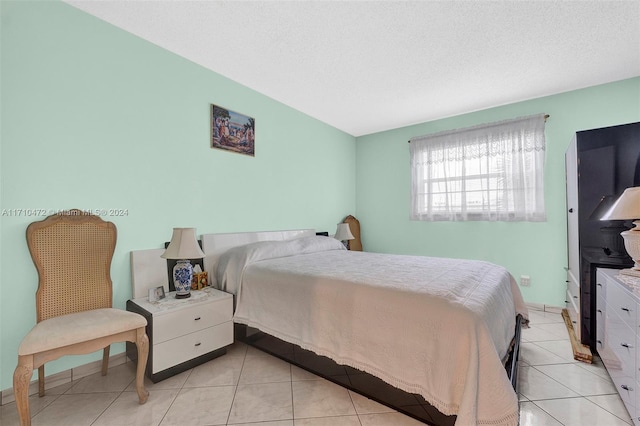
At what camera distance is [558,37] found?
2.16 metres

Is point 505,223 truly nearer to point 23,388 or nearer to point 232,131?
point 232,131

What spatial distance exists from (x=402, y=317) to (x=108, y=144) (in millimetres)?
2425

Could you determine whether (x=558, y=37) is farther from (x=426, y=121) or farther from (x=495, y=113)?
(x=426, y=121)

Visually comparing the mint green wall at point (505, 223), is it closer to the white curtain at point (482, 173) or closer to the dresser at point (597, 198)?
the white curtain at point (482, 173)

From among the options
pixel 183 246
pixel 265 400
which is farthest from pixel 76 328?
pixel 265 400

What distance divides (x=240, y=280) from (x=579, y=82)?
13.4 ft

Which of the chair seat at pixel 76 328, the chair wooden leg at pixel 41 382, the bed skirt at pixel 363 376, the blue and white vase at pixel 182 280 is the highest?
the blue and white vase at pixel 182 280

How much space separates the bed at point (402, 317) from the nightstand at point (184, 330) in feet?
0.54

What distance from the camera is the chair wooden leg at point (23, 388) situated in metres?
1.29

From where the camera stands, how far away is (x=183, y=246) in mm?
2061

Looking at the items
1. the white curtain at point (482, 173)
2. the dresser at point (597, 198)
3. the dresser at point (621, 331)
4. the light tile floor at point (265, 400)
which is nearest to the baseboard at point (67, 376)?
the light tile floor at point (265, 400)

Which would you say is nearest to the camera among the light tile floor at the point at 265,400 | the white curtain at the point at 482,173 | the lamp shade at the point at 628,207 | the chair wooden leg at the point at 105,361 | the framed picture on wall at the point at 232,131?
the light tile floor at the point at 265,400

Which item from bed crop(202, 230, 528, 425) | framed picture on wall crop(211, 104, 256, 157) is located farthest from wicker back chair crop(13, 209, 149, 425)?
framed picture on wall crop(211, 104, 256, 157)

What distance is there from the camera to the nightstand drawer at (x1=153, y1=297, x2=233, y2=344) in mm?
1841
